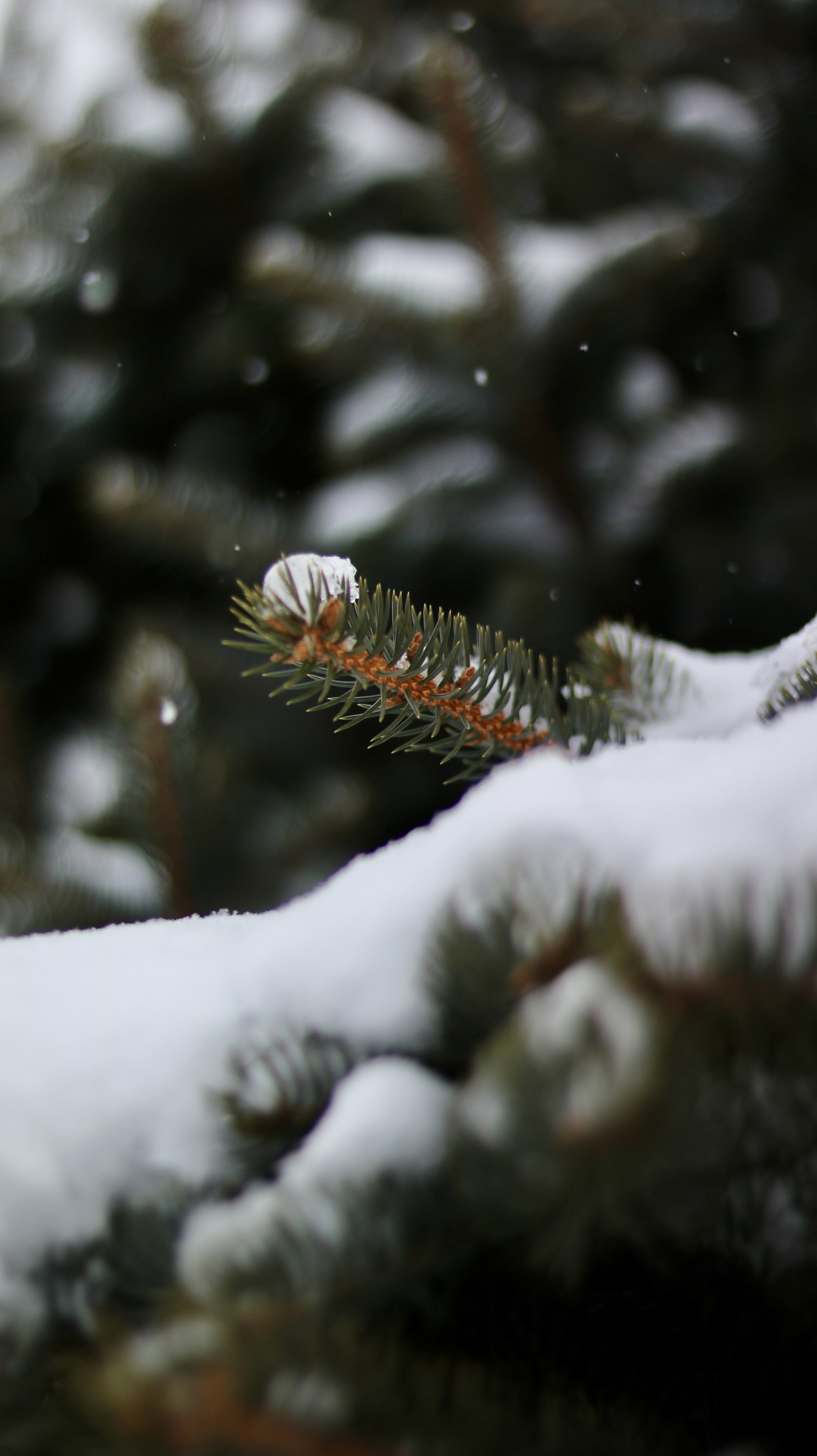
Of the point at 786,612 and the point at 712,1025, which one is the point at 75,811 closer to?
the point at 786,612

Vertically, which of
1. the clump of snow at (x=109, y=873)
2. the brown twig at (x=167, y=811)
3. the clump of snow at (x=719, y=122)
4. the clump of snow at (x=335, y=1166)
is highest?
the clump of snow at (x=719, y=122)

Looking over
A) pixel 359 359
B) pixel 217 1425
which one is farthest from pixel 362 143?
pixel 217 1425

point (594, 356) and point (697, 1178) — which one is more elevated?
point (697, 1178)

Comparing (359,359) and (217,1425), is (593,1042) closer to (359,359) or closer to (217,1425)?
(217,1425)

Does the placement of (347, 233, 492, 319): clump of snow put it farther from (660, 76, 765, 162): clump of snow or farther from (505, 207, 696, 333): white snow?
(660, 76, 765, 162): clump of snow

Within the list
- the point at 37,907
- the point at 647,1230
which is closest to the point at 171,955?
the point at 647,1230

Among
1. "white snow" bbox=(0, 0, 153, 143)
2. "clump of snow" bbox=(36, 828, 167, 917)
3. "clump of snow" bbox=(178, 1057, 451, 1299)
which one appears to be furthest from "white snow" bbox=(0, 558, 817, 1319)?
"white snow" bbox=(0, 0, 153, 143)

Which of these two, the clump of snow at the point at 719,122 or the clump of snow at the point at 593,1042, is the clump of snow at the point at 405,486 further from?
the clump of snow at the point at 593,1042

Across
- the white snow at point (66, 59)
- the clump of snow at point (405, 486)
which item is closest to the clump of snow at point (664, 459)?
the clump of snow at point (405, 486)
